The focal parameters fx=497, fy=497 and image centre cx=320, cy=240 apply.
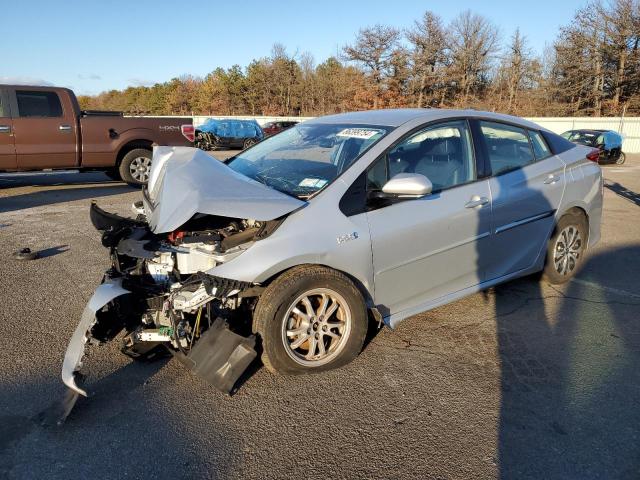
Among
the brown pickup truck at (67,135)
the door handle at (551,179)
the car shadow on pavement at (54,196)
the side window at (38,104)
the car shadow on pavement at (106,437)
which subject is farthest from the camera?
the side window at (38,104)

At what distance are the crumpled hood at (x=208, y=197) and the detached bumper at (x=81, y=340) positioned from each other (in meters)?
0.50

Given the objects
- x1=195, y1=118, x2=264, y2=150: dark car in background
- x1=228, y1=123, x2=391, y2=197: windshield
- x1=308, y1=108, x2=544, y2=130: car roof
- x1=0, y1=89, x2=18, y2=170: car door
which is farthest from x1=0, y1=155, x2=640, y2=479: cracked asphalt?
x1=195, y1=118, x2=264, y2=150: dark car in background

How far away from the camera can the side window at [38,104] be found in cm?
990

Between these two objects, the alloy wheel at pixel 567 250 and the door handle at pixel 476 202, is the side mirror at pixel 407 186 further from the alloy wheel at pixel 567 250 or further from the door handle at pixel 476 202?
the alloy wheel at pixel 567 250

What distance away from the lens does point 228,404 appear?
9.73 ft

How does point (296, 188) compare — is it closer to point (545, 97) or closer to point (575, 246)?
point (575, 246)

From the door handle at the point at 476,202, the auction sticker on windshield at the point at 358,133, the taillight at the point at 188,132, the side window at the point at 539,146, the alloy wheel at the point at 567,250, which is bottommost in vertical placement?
the alloy wheel at the point at 567,250

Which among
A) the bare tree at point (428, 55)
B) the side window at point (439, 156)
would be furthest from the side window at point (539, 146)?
the bare tree at point (428, 55)

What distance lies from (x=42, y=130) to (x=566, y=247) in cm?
974

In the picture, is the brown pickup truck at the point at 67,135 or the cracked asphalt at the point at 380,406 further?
the brown pickup truck at the point at 67,135

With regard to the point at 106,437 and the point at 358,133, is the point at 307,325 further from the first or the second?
the point at 358,133

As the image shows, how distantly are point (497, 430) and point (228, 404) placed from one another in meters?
1.54

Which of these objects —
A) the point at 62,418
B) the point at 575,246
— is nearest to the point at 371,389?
the point at 62,418

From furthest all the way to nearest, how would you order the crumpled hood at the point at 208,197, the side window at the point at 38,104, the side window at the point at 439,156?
the side window at the point at 38,104 < the side window at the point at 439,156 < the crumpled hood at the point at 208,197
